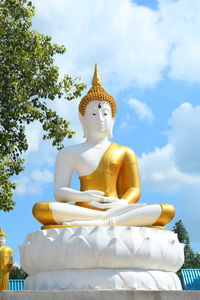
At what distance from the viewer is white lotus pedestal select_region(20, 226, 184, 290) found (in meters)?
5.59

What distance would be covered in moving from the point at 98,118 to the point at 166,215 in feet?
5.97

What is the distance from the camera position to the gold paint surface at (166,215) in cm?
621

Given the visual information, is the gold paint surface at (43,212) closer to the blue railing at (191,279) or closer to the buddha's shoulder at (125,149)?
the buddha's shoulder at (125,149)

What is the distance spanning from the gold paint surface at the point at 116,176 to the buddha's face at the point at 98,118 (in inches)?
10.6

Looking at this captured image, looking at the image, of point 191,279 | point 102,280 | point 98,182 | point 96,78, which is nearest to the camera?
point 102,280

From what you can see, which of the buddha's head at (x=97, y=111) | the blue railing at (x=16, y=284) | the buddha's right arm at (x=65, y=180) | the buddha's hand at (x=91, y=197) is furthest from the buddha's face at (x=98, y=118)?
the blue railing at (x=16, y=284)

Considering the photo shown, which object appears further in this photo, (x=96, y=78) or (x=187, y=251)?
(x=187, y=251)

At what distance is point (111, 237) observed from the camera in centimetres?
564

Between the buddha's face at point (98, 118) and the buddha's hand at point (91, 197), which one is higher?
the buddha's face at point (98, 118)

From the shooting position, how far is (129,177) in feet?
23.2

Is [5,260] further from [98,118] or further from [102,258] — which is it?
[102,258]

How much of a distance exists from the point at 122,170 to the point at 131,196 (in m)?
0.54

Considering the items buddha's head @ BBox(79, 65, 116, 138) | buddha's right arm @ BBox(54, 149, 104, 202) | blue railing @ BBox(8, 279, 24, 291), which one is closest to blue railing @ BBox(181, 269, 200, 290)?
blue railing @ BBox(8, 279, 24, 291)

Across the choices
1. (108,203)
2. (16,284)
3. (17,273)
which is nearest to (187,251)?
(17,273)
